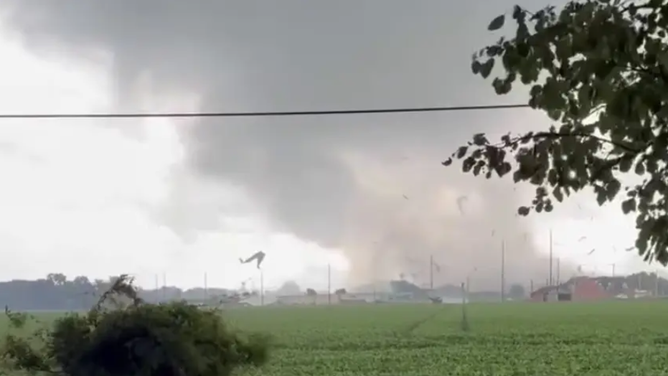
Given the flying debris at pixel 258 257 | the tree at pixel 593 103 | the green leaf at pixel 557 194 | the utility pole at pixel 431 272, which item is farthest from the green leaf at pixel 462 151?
the flying debris at pixel 258 257

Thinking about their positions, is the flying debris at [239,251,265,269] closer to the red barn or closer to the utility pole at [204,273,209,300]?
the utility pole at [204,273,209,300]

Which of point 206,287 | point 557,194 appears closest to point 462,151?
point 557,194

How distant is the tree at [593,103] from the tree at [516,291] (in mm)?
927

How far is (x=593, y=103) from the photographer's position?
0.81 metres

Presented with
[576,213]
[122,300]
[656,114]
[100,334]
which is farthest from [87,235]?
[656,114]

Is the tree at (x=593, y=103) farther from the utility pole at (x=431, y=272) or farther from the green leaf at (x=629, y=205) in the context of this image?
the utility pole at (x=431, y=272)

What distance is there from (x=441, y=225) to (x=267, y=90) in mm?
535

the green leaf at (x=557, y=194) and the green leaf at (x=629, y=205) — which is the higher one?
the green leaf at (x=557, y=194)

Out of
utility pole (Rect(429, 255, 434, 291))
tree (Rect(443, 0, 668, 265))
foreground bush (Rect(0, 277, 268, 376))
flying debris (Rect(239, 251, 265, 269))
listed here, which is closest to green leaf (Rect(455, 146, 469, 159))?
tree (Rect(443, 0, 668, 265))

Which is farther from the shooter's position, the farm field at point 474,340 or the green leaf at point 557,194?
the farm field at point 474,340

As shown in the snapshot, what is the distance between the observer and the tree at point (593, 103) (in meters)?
0.75

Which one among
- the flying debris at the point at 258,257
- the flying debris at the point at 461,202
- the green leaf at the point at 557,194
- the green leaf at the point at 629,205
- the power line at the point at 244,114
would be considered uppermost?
the power line at the point at 244,114

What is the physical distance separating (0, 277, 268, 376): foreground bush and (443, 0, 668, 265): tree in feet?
2.61

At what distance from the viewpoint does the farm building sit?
6.20 ft
